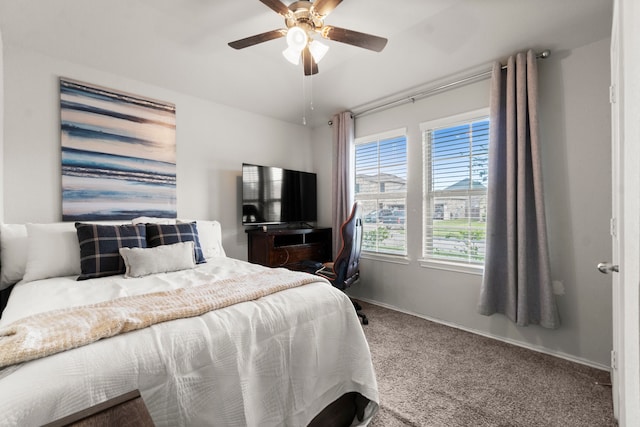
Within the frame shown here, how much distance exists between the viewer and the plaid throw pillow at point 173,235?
2.27m

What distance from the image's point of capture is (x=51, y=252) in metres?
1.92

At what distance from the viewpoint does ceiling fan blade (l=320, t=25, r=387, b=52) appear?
1.96 meters

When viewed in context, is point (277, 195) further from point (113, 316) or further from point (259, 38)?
point (113, 316)

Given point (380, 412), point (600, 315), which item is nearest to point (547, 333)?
point (600, 315)

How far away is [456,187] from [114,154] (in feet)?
11.1

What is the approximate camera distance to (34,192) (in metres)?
2.32

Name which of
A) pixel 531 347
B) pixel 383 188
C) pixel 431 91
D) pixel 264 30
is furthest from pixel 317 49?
pixel 531 347

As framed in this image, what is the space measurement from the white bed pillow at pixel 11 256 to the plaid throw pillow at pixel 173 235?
0.75m

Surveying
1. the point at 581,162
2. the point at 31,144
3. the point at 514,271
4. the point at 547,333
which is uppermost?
the point at 31,144

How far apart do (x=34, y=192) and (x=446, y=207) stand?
12.3ft

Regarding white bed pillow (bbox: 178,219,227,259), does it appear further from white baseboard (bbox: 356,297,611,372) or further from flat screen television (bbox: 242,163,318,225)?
white baseboard (bbox: 356,297,611,372)

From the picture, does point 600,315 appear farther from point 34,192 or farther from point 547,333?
point 34,192

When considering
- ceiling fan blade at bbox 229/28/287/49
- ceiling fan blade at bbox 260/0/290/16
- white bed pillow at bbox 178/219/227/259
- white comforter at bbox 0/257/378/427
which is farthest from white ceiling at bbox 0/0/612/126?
white comforter at bbox 0/257/378/427

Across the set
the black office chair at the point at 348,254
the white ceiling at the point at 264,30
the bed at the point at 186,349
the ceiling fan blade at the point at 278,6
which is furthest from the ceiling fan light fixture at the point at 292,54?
the bed at the point at 186,349
